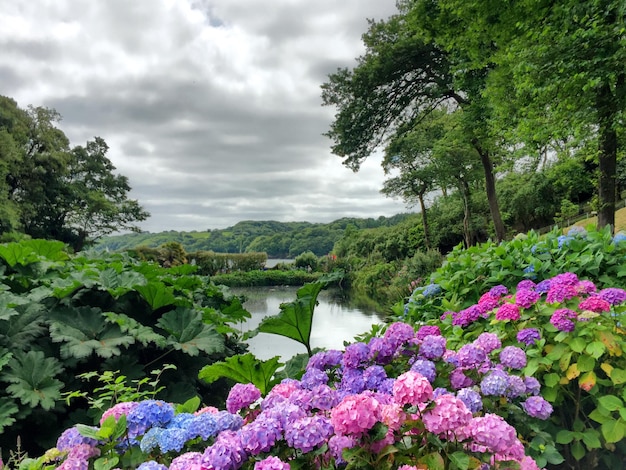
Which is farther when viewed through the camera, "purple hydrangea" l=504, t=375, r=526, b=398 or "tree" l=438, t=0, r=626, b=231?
"tree" l=438, t=0, r=626, b=231

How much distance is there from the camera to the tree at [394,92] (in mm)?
8636

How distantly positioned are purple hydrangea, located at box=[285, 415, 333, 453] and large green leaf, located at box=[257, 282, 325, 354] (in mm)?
1234

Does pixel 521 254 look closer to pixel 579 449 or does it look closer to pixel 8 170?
pixel 579 449

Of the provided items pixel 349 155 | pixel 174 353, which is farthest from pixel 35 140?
pixel 174 353

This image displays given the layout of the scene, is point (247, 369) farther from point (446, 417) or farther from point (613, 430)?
point (613, 430)

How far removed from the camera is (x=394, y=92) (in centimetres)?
945

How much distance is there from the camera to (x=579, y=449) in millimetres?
1293

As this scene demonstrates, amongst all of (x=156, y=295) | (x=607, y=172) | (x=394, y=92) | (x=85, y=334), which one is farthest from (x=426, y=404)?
(x=394, y=92)

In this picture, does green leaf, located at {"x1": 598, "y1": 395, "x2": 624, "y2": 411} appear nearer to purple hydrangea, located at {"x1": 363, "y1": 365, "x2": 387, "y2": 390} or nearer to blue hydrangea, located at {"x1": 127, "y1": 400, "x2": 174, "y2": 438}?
purple hydrangea, located at {"x1": 363, "y1": 365, "x2": 387, "y2": 390}

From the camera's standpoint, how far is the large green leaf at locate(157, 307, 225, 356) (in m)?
1.96

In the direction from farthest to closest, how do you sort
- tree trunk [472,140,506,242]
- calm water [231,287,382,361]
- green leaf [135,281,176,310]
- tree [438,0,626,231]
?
tree trunk [472,140,506,242], calm water [231,287,382,361], tree [438,0,626,231], green leaf [135,281,176,310]

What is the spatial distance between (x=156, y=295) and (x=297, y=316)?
32.4 inches

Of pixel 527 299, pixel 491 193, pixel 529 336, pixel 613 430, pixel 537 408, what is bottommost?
pixel 613 430

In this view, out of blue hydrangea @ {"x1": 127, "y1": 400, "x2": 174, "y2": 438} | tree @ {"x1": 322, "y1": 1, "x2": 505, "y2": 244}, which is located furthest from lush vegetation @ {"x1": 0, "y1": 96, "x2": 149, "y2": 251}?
blue hydrangea @ {"x1": 127, "y1": 400, "x2": 174, "y2": 438}
